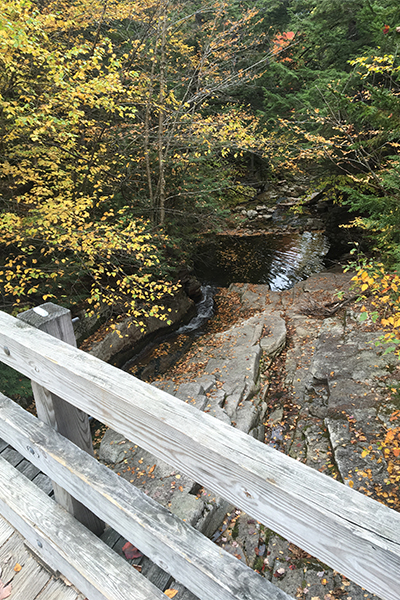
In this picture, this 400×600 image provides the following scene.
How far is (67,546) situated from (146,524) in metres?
0.64

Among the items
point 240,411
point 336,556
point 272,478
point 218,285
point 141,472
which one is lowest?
point 218,285

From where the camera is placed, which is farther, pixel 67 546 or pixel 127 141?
pixel 127 141

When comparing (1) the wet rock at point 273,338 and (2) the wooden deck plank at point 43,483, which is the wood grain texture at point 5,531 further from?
(1) the wet rock at point 273,338

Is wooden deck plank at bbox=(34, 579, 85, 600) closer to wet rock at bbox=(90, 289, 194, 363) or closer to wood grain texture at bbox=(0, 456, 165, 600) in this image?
wood grain texture at bbox=(0, 456, 165, 600)

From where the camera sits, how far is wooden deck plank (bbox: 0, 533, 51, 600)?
188cm

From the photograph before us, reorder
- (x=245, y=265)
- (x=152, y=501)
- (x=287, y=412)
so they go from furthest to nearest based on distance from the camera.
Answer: (x=245, y=265), (x=287, y=412), (x=152, y=501)

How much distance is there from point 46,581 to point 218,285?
13.5 m

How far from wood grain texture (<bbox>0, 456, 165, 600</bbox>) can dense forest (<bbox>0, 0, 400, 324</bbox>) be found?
3692mm

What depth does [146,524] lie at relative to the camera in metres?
1.43

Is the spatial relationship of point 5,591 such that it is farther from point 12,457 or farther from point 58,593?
point 12,457

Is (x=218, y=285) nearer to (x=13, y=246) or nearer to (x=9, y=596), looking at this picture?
(x=13, y=246)

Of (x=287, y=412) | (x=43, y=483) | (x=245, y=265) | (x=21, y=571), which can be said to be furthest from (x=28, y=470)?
(x=245, y=265)

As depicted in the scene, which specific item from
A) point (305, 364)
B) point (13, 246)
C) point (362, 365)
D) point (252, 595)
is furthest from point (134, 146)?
point (252, 595)

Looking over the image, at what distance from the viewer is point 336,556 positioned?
0.92m
